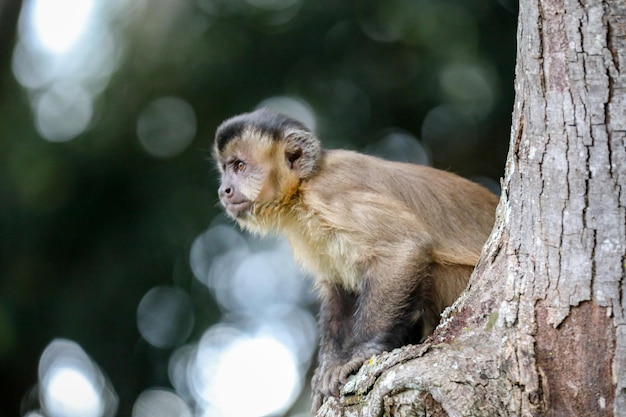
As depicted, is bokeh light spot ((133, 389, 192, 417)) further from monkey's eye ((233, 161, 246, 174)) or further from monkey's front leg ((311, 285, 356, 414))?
monkey's eye ((233, 161, 246, 174))

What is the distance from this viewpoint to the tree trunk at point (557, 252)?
4.20 meters

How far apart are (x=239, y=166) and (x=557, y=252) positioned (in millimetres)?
4134

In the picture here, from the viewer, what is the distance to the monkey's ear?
291 inches

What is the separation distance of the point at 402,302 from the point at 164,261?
7.14 metres

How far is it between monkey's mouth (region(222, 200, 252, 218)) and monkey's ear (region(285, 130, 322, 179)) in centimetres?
58

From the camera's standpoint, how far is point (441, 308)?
6.86 meters

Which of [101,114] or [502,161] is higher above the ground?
[101,114]

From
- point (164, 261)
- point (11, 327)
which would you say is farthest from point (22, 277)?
point (164, 261)

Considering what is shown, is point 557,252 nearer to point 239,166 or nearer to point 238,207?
→ point 238,207

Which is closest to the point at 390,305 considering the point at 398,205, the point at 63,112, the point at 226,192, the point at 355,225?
the point at 355,225

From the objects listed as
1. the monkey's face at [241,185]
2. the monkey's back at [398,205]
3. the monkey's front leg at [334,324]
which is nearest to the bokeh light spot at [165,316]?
the monkey's face at [241,185]

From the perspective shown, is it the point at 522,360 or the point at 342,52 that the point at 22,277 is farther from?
the point at 522,360

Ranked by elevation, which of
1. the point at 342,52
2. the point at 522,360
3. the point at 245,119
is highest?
the point at 342,52

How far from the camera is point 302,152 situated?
7500 mm
